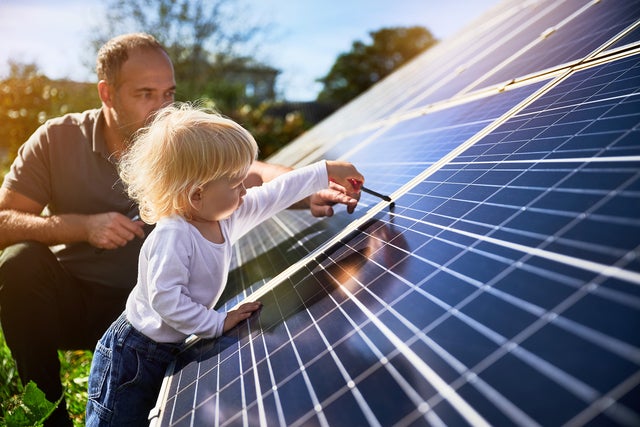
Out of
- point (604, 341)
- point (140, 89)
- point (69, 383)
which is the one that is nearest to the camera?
point (604, 341)

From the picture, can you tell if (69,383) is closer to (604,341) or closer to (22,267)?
(22,267)

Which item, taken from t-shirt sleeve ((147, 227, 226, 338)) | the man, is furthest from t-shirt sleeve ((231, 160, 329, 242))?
t-shirt sleeve ((147, 227, 226, 338))

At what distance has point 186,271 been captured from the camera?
223 centimetres

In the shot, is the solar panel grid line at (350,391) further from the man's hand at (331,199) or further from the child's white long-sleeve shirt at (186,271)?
the man's hand at (331,199)

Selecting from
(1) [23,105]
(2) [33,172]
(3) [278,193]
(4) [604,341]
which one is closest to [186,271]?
(3) [278,193]

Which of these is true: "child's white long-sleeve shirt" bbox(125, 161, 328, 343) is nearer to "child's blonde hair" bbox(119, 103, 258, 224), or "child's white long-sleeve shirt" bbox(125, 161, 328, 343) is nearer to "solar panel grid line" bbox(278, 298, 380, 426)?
"child's blonde hair" bbox(119, 103, 258, 224)

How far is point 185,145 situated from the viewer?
7.64 feet

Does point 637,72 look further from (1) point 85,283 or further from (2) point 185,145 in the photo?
(1) point 85,283

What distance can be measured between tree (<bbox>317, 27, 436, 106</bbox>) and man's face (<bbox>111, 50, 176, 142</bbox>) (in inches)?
2100

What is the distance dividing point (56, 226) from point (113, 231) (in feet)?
2.38

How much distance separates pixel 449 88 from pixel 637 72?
305cm

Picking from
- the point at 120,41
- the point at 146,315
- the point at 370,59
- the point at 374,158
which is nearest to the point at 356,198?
the point at 374,158

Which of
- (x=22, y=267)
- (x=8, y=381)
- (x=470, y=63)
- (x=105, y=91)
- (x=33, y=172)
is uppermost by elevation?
(x=105, y=91)

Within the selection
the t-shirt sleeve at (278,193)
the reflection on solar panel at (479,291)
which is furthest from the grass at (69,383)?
the t-shirt sleeve at (278,193)
